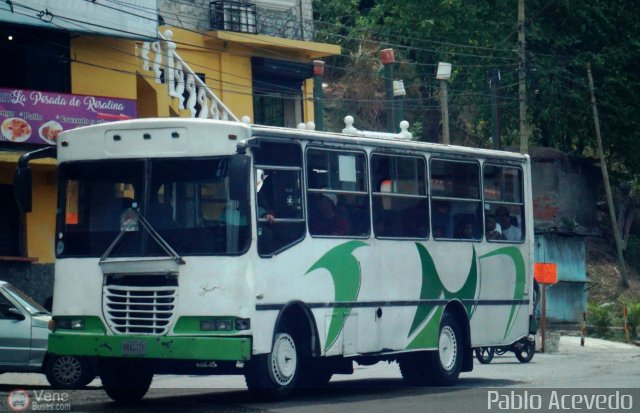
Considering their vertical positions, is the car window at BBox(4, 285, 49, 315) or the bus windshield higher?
the bus windshield

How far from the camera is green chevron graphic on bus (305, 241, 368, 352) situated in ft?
49.2

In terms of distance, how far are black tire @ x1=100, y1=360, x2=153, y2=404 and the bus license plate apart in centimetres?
86

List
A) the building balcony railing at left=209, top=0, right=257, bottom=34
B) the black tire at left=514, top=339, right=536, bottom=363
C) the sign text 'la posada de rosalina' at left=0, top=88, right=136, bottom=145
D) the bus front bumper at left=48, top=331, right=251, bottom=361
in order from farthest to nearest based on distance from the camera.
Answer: the building balcony railing at left=209, top=0, right=257, bottom=34 < the sign text 'la posada de rosalina' at left=0, top=88, right=136, bottom=145 < the black tire at left=514, top=339, right=536, bottom=363 < the bus front bumper at left=48, top=331, right=251, bottom=361

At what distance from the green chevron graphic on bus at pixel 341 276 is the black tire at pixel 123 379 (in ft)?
6.98

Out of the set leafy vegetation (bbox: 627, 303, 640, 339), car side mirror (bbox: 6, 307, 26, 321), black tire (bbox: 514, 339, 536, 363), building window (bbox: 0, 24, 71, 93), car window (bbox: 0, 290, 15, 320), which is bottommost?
black tire (bbox: 514, 339, 536, 363)

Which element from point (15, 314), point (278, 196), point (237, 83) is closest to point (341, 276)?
point (278, 196)

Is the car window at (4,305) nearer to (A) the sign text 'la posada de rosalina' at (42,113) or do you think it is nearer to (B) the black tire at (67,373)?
(B) the black tire at (67,373)

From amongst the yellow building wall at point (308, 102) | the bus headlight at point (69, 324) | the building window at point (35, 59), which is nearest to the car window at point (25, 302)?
the bus headlight at point (69, 324)

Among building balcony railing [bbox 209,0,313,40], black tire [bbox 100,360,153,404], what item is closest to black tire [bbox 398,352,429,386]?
black tire [bbox 100,360,153,404]

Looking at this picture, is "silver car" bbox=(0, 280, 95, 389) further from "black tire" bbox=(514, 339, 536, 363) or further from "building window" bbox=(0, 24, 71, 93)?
"building window" bbox=(0, 24, 71, 93)

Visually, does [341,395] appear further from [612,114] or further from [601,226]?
[601,226]

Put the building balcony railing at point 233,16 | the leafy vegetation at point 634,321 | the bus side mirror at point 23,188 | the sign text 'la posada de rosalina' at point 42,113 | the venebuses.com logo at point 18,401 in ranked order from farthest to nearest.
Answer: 1. the leafy vegetation at point 634,321
2. the building balcony railing at point 233,16
3. the sign text 'la posada de rosalina' at point 42,113
4. the bus side mirror at point 23,188
5. the venebuses.com logo at point 18,401

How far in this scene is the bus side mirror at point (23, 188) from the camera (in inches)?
550

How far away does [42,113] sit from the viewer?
25453 mm
